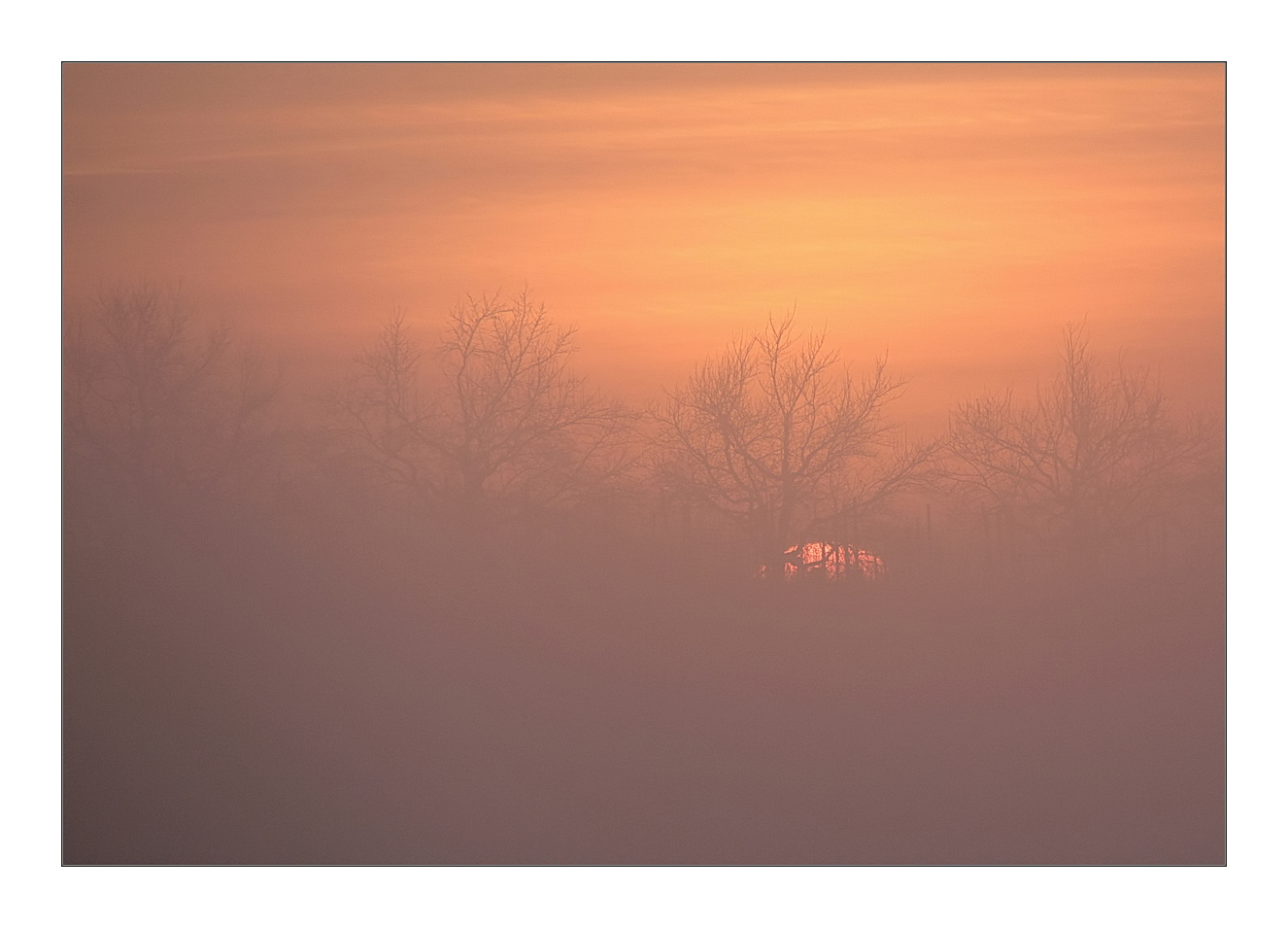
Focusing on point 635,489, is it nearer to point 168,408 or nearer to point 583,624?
point 583,624

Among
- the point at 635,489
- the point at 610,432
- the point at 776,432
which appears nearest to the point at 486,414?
the point at 610,432

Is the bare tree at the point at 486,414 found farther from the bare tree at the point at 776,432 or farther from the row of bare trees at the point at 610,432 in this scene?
the bare tree at the point at 776,432

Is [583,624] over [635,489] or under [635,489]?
under

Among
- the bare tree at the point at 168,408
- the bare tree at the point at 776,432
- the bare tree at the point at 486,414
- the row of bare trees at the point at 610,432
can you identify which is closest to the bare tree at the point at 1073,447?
the row of bare trees at the point at 610,432

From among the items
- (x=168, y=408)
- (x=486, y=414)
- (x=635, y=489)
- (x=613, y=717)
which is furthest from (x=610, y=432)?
(x=168, y=408)

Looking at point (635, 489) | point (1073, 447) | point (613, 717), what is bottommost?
point (613, 717)

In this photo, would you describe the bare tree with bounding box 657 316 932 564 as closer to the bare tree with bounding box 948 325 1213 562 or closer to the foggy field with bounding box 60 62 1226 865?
the foggy field with bounding box 60 62 1226 865

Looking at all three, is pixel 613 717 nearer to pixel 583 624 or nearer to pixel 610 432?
pixel 583 624
